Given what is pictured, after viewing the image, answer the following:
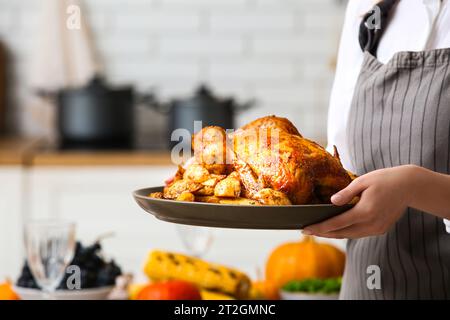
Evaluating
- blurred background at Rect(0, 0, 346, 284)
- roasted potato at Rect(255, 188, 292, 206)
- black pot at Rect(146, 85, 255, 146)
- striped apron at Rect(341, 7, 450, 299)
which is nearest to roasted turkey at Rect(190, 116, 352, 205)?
roasted potato at Rect(255, 188, 292, 206)

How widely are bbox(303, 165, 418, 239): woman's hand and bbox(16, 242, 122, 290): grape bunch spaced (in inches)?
18.8

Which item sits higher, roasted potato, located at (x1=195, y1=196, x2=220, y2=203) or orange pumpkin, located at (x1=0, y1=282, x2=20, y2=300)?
roasted potato, located at (x1=195, y1=196, x2=220, y2=203)

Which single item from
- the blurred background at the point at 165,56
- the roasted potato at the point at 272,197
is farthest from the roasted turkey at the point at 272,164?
the blurred background at the point at 165,56

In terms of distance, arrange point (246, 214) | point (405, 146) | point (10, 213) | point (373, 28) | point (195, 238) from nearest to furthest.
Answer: point (246, 214), point (405, 146), point (373, 28), point (195, 238), point (10, 213)

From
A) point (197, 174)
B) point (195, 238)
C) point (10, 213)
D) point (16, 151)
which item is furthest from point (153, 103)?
point (197, 174)

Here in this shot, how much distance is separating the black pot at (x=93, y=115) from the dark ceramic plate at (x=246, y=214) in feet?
5.78

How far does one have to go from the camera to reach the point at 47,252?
46.8 inches

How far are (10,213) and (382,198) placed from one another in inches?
71.9

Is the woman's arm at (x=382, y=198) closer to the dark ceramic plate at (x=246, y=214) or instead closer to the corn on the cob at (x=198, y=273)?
the dark ceramic plate at (x=246, y=214)

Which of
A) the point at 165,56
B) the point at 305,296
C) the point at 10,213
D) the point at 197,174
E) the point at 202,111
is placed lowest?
the point at 305,296

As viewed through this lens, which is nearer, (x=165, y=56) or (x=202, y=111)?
(x=202, y=111)

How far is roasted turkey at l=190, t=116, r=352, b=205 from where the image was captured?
2.85 feet

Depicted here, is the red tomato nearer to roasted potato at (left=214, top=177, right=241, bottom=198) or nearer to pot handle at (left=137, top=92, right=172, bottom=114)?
roasted potato at (left=214, top=177, right=241, bottom=198)

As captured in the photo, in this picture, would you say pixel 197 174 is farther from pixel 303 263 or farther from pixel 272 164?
pixel 303 263
